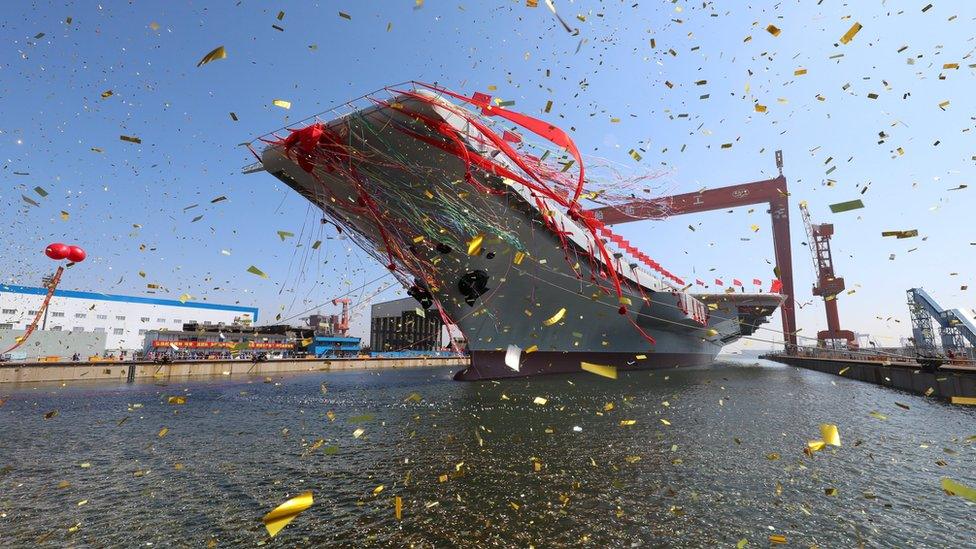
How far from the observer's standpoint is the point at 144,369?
2772 cm

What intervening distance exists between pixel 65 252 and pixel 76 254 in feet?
2.12

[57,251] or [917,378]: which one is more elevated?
[57,251]

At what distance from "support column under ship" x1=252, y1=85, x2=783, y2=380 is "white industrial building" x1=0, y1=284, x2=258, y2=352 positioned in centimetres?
4179

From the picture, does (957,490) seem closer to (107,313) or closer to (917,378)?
(917,378)

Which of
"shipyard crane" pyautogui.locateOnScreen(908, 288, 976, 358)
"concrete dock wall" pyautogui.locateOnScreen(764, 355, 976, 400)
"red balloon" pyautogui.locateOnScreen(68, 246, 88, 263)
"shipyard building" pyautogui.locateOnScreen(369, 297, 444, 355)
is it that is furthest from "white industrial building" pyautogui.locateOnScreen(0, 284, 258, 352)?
"shipyard crane" pyautogui.locateOnScreen(908, 288, 976, 358)

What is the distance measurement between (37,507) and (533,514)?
5963mm

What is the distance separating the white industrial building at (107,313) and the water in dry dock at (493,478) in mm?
44392

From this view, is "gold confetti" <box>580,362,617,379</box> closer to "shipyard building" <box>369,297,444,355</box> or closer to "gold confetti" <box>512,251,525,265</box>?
"gold confetti" <box>512,251,525,265</box>

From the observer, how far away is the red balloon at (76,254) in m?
22.8

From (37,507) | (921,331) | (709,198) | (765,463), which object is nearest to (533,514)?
(765,463)

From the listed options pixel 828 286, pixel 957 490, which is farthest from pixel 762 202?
pixel 957 490

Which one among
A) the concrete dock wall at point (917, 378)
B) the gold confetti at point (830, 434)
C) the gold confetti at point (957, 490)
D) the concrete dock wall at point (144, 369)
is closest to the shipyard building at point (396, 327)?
the concrete dock wall at point (144, 369)

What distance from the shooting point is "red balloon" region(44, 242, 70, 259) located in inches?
855

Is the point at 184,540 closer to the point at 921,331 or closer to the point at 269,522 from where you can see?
the point at 269,522
